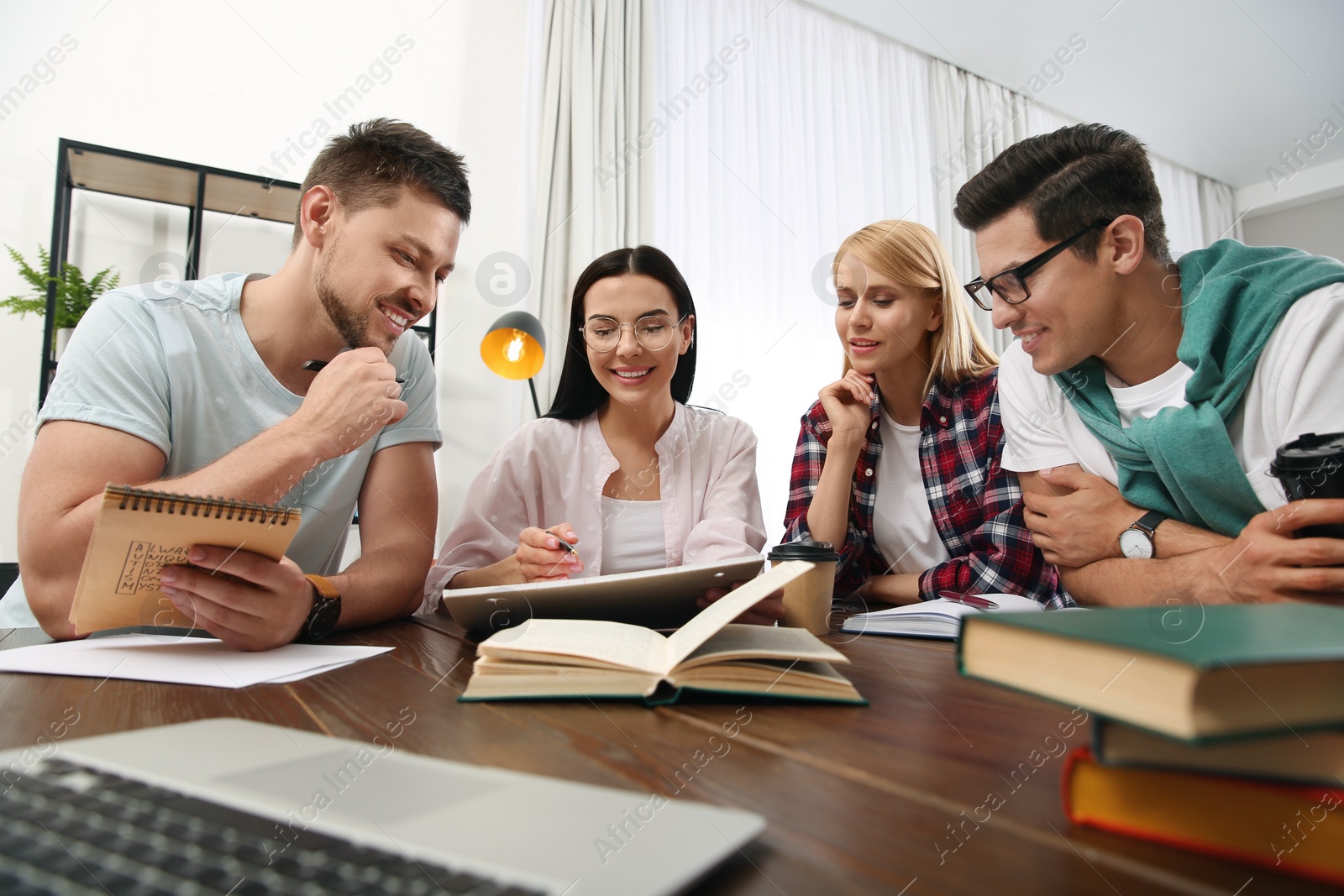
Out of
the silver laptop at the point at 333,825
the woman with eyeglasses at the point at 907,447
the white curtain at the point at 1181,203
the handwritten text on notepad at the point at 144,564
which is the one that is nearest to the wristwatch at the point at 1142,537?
the woman with eyeglasses at the point at 907,447

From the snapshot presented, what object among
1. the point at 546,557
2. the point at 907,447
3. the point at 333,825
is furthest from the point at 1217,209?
the point at 333,825

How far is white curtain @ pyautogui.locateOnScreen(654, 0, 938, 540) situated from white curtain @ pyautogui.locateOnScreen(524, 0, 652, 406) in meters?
0.18

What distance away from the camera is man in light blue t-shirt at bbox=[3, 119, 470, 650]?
3.11 feet

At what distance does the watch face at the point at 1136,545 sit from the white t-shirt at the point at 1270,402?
17cm

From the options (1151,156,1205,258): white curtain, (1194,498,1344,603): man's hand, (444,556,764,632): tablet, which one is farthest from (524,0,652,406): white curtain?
(1151,156,1205,258): white curtain

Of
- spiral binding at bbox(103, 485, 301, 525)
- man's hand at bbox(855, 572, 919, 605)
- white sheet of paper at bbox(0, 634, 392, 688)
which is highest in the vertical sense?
spiral binding at bbox(103, 485, 301, 525)

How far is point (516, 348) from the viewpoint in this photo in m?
2.47

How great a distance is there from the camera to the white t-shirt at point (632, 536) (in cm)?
165

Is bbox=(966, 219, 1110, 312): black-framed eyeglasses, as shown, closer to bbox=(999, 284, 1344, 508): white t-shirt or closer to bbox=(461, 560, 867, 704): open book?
bbox=(999, 284, 1344, 508): white t-shirt

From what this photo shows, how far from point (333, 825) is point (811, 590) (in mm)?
780

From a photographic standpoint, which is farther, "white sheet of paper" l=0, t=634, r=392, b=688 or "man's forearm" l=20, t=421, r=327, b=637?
"man's forearm" l=20, t=421, r=327, b=637

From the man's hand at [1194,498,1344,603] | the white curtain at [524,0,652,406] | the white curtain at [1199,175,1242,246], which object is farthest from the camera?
the white curtain at [1199,175,1242,246]

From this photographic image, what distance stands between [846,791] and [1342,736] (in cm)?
22

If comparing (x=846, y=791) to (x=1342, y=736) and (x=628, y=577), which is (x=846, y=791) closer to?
(x=1342, y=736)
